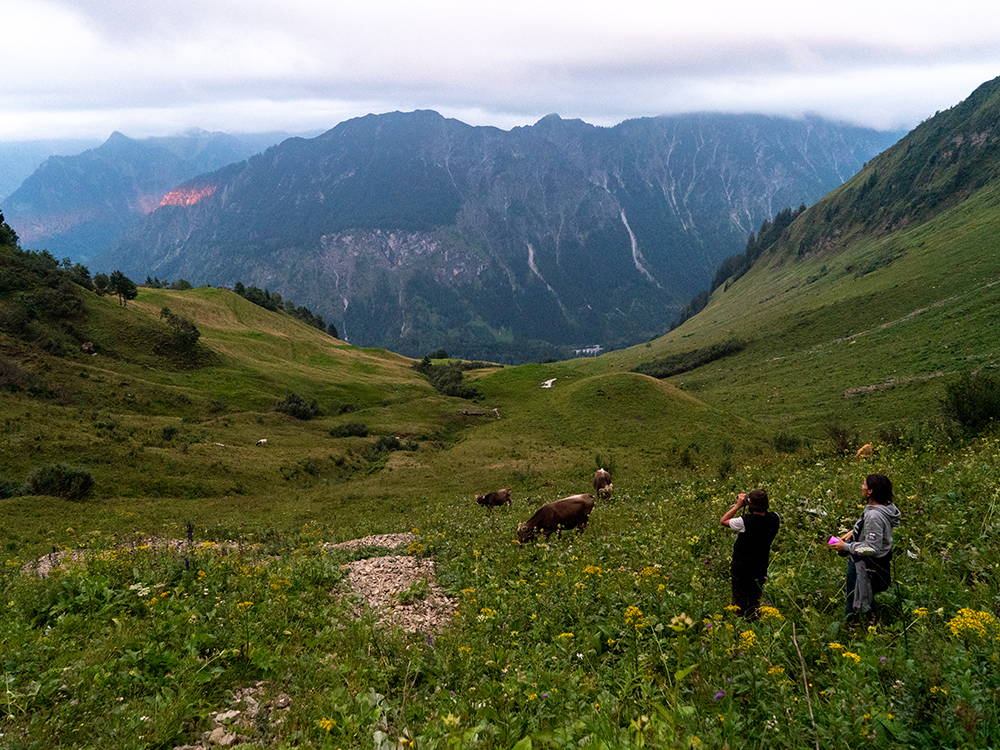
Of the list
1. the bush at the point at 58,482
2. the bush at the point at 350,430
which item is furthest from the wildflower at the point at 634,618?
the bush at the point at 350,430

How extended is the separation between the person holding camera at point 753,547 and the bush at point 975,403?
68.6ft

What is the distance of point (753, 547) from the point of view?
26.4 feet

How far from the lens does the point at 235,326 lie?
95.8 metres

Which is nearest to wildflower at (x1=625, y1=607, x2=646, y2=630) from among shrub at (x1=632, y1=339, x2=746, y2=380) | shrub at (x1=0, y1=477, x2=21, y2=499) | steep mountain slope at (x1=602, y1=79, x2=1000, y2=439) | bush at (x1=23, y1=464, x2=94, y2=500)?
steep mountain slope at (x1=602, y1=79, x2=1000, y2=439)

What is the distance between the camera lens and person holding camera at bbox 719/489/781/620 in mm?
8008

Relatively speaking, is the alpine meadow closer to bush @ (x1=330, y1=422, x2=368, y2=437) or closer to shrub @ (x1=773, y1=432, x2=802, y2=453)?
bush @ (x1=330, y1=422, x2=368, y2=437)

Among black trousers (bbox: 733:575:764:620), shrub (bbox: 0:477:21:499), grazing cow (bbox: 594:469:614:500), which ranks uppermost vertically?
black trousers (bbox: 733:575:764:620)

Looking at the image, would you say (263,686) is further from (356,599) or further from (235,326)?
(235,326)

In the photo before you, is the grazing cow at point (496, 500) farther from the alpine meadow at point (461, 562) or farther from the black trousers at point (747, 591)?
the black trousers at point (747, 591)

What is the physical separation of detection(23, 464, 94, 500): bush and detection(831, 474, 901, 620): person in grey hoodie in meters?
35.5

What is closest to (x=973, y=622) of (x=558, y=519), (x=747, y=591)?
(x=747, y=591)

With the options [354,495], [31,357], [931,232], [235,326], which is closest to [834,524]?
[354,495]

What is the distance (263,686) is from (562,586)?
5.40 metres

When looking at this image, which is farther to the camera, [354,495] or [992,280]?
[992,280]
